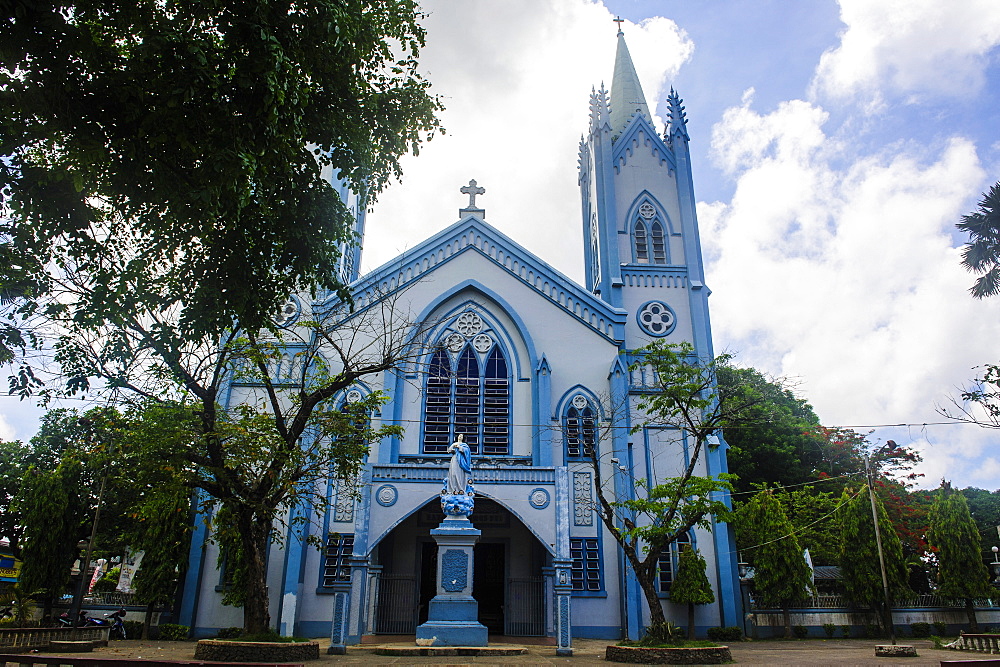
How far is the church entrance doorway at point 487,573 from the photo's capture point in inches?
691

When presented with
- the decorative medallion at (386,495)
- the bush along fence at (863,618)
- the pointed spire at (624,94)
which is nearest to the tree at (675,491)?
the decorative medallion at (386,495)

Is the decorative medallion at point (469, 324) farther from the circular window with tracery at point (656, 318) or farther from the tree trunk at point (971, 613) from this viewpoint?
the tree trunk at point (971, 613)

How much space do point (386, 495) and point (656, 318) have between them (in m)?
10.4

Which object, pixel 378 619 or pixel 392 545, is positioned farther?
pixel 392 545

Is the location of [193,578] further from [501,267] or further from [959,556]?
[959,556]

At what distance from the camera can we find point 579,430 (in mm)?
19141

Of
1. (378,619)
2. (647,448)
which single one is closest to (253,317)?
(378,619)

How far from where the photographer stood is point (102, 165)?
7.34 m

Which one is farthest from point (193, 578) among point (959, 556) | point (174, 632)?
point (959, 556)

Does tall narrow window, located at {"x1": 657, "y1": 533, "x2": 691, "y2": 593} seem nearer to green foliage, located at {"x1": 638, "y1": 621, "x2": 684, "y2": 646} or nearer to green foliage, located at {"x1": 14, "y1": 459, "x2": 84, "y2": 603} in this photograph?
green foliage, located at {"x1": 638, "y1": 621, "x2": 684, "y2": 646}

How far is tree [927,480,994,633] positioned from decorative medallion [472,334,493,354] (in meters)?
14.5

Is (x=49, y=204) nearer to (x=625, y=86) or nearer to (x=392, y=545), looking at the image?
(x=392, y=545)

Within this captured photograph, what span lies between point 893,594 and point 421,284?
52.2 ft

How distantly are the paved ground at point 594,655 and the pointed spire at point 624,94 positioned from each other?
56.4 ft
